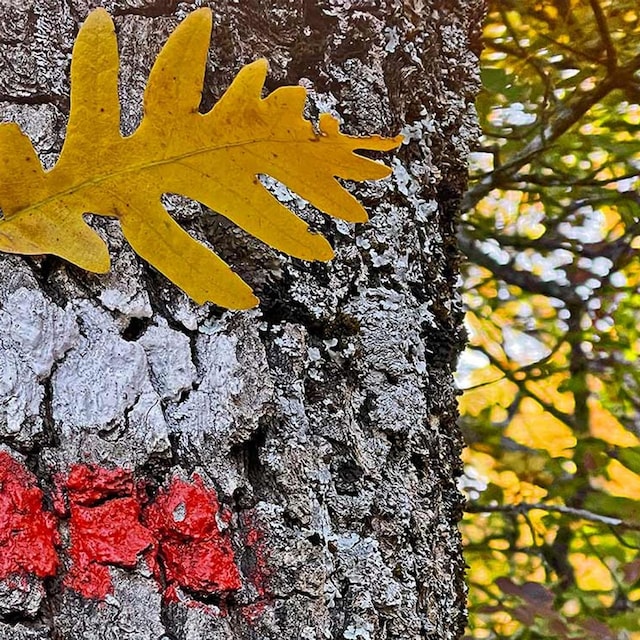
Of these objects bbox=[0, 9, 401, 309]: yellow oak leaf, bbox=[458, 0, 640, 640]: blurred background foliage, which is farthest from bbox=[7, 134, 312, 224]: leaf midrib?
bbox=[458, 0, 640, 640]: blurred background foliage

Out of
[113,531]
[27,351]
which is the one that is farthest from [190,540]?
[27,351]

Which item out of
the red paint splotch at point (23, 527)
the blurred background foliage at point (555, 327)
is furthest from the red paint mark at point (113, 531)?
the blurred background foliage at point (555, 327)

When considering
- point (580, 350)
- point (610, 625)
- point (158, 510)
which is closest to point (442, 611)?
point (158, 510)

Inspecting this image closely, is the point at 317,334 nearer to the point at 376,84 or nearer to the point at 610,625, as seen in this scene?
the point at 376,84

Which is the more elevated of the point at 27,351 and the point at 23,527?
the point at 27,351

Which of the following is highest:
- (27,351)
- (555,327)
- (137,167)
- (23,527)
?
(555,327)

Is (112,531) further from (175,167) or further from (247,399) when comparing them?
(175,167)

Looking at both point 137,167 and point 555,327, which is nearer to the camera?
point 137,167
